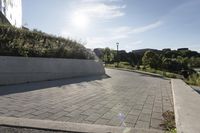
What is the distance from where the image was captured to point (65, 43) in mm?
14055

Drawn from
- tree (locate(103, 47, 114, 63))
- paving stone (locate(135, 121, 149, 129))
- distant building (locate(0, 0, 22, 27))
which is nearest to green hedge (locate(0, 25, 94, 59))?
paving stone (locate(135, 121, 149, 129))

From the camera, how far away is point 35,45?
11.3m

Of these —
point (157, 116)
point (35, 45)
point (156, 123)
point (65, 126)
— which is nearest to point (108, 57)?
point (35, 45)

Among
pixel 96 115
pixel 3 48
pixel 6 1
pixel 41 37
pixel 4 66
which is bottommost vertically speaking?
pixel 96 115

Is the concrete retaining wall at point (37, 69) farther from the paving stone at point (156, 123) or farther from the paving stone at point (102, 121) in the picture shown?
the paving stone at point (156, 123)

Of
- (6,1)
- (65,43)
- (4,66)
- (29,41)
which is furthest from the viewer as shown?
(6,1)

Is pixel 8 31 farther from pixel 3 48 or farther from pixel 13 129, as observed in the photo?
pixel 13 129

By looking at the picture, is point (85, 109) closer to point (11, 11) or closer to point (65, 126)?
point (65, 126)

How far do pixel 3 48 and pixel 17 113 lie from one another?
5397 mm

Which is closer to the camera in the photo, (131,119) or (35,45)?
(131,119)

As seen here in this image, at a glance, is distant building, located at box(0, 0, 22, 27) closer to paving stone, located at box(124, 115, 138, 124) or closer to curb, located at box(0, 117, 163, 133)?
curb, located at box(0, 117, 163, 133)

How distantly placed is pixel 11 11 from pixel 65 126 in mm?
22241

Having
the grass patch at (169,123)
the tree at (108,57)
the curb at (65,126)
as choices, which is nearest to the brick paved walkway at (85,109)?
the grass patch at (169,123)

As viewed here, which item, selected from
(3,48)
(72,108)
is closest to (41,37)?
(3,48)
